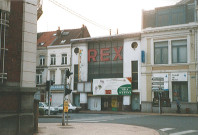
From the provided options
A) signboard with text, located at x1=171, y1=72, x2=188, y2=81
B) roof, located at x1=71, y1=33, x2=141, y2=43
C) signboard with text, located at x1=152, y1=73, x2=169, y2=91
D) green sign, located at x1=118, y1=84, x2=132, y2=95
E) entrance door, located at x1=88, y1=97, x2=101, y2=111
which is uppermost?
roof, located at x1=71, y1=33, x2=141, y2=43

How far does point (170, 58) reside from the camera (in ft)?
114

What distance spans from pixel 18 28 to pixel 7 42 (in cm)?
82

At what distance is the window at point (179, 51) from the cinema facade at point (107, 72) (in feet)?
15.6

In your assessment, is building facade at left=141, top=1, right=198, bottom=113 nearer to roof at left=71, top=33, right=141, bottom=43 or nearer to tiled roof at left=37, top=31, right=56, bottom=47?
roof at left=71, top=33, right=141, bottom=43

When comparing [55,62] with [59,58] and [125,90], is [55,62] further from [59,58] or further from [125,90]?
[125,90]

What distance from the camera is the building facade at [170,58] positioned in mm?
33406

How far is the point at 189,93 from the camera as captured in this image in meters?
33.0

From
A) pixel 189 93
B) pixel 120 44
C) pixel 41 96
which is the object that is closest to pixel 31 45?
pixel 189 93

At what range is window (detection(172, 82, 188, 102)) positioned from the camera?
110 feet

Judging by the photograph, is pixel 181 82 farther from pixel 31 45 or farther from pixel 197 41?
pixel 31 45

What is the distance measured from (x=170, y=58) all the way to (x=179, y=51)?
4.47 ft

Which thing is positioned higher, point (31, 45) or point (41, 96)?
point (31, 45)

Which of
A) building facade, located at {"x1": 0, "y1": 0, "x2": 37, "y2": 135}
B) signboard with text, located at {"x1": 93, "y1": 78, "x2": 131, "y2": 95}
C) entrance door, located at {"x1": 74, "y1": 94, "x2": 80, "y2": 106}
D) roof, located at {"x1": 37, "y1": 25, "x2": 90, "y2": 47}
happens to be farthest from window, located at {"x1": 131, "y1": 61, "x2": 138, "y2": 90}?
building facade, located at {"x1": 0, "y1": 0, "x2": 37, "y2": 135}

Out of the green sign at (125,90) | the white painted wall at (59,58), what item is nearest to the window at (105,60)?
the green sign at (125,90)
